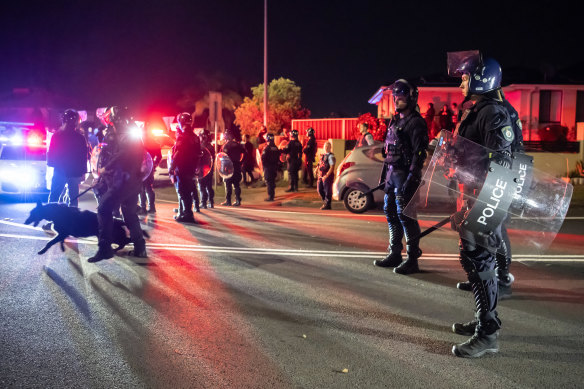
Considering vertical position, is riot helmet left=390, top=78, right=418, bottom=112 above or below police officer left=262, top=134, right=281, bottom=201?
above

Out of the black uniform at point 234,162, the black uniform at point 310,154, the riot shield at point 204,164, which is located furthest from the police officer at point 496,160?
the black uniform at point 310,154

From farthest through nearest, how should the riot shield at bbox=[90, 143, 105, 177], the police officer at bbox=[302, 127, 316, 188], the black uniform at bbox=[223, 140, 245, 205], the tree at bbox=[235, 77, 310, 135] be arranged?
the tree at bbox=[235, 77, 310, 135] < the police officer at bbox=[302, 127, 316, 188] < the black uniform at bbox=[223, 140, 245, 205] < the riot shield at bbox=[90, 143, 105, 177]

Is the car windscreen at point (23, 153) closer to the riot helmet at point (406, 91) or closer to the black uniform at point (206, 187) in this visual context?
the black uniform at point (206, 187)

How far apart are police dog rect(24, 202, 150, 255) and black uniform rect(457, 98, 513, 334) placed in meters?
4.56

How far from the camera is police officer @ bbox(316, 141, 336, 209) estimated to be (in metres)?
13.2

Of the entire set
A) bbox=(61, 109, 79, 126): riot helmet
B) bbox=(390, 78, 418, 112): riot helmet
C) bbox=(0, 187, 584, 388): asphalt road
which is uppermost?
bbox=(390, 78, 418, 112): riot helmet

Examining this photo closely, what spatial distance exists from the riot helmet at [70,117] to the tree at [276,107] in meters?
32.5

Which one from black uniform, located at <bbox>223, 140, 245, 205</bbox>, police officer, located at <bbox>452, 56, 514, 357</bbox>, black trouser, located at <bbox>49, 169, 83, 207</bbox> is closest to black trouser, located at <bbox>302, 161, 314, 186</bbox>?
black uniform, located at <bbox>223, 140, 245, 205</bbox>

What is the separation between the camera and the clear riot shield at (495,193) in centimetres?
401

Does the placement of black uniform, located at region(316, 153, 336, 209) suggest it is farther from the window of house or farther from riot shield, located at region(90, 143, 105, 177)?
the window of house

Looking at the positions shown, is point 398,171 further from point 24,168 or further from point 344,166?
point 24,168

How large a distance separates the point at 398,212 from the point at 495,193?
9.29ft

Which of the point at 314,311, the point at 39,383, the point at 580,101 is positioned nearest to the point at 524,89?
the point at 580,101

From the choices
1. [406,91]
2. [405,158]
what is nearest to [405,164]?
[405,158]
